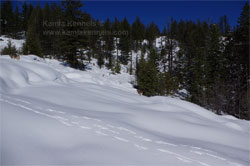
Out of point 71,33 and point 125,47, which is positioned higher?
point 125,47

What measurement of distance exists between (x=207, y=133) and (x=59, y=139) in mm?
3323

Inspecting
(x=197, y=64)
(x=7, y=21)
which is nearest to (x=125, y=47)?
(x=197, y=64)

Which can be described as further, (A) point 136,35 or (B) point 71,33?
(A) point 136,35

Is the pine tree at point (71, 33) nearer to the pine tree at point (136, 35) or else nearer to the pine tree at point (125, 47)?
the pine tree at point (125, 47)

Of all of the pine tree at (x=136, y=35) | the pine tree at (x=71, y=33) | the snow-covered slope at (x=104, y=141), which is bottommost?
the snow-covered slope at (x=104, y=141)

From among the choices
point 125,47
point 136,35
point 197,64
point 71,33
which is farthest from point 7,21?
point 197,64

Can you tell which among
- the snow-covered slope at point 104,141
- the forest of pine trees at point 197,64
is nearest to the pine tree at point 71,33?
the forest of pine trees at point 197,64

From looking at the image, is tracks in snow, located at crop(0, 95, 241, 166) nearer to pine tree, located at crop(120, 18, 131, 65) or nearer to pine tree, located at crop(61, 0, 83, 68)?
pine tree, located at crop(61, 0, 83, 68)

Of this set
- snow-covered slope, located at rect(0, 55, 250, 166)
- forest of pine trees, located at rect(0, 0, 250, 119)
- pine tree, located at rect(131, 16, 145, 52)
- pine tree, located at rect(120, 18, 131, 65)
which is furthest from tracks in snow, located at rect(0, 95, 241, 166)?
pine tree, located at rect(131, 16, 145, 52)

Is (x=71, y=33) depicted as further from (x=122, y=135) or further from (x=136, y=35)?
(x=136, y=35)

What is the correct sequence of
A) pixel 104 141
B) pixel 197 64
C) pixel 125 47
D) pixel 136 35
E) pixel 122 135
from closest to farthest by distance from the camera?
pixel 104 141 → pixel 122 135 → pixel 197 64 → pixel 125 47 → pixel 136 35

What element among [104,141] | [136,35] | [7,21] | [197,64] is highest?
[7,21]

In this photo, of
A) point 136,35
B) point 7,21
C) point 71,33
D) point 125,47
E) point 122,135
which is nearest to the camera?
point 122,135

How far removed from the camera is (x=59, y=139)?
2.36 m
